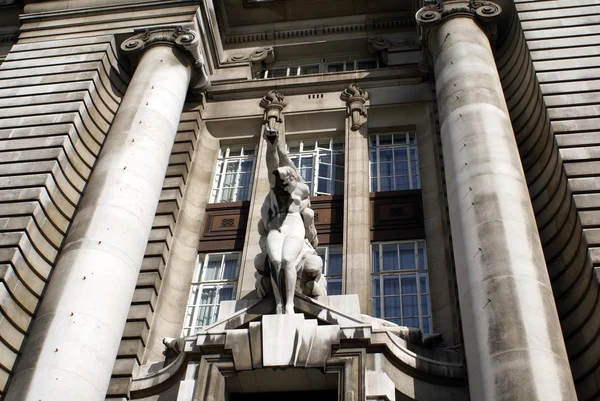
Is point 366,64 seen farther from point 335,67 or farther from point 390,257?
point 390,257

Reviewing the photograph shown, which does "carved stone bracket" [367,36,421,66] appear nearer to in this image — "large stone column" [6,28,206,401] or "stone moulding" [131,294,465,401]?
"large stone column" [6,28,206,401]

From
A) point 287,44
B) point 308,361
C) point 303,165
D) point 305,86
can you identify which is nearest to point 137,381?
point 308,361

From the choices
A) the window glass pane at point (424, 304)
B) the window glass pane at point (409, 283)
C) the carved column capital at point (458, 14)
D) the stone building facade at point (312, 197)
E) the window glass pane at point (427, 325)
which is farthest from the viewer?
the carved column capital at point (458, 14)

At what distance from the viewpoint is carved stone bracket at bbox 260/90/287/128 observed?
23.2 metres

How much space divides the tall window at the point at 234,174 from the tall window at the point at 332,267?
136 inches

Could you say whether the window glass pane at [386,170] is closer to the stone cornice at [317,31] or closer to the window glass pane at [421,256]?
the window glass pane at [421,256]

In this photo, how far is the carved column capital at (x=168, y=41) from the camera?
2247cm

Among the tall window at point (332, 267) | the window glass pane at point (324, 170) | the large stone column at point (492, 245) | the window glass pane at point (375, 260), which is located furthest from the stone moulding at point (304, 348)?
the window glass pane at point (324, 170)

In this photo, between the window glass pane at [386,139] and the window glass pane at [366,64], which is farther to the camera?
the window glass pane at [366,64]

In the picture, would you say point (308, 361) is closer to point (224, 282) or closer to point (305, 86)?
point (224, 282)

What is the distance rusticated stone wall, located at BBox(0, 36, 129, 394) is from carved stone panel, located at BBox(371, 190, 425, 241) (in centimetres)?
775

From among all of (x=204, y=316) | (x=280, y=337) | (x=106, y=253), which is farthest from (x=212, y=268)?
(x=280, y=337)

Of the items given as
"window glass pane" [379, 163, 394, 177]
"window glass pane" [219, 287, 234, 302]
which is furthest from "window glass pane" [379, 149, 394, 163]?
"window glass pane" [219, 287, 234, 302]

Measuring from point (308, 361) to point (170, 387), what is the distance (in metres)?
3.58
